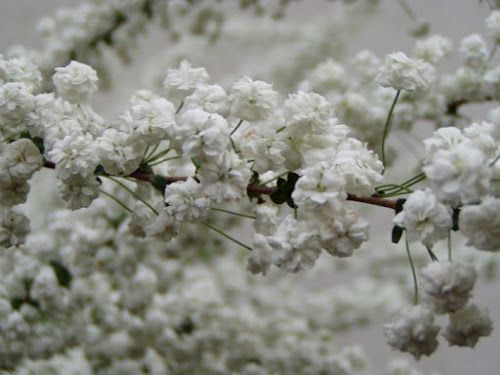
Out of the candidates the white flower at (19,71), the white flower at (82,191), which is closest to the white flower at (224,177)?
the white flower at (82,191)

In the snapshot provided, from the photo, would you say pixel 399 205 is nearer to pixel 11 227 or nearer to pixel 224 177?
pixel 224 177

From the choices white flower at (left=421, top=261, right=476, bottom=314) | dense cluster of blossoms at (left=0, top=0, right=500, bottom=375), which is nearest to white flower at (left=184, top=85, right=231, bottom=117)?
dense cluster of blossoms at (left=0, top=0, right=500, bottom=375)

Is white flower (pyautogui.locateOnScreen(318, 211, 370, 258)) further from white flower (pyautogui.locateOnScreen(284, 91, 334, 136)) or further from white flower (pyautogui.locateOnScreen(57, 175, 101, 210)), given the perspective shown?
white flower (pyautogui.locateOnScreen(57, 175, 101, 210))

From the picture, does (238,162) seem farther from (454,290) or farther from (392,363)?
(392,363)

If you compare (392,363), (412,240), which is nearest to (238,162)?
(412,240)

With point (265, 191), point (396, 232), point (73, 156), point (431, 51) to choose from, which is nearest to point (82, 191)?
point (73, 156)
